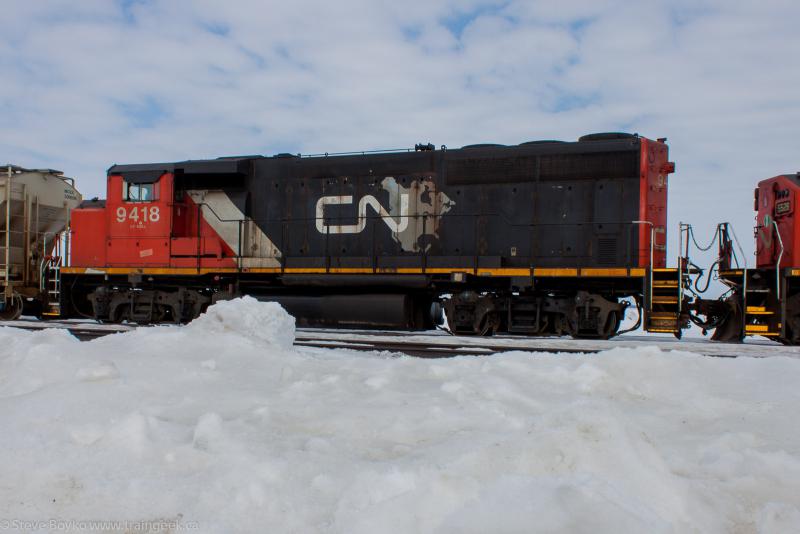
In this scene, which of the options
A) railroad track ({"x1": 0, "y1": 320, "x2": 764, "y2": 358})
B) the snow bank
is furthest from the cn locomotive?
the snow bank

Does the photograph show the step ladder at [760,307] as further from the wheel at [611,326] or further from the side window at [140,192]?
the side window at [140,192]

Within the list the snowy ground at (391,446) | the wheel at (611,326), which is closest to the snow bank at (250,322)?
the snowy ground at (391,446)

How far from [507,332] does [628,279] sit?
2274mm

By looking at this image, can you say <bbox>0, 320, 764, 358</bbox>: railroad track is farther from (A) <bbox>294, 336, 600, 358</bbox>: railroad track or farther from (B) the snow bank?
(B) the snow bank

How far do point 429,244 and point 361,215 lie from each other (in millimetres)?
1418

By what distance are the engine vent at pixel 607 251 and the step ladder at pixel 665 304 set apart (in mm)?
749

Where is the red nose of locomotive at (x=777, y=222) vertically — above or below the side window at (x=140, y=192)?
below

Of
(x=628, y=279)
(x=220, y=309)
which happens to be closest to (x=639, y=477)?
(x=220, y=309)

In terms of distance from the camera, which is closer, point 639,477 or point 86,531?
point 86,531

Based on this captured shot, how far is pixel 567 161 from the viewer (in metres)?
10.6

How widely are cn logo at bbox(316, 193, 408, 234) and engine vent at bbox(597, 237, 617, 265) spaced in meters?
3.44

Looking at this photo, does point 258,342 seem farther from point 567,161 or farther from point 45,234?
point 45,234

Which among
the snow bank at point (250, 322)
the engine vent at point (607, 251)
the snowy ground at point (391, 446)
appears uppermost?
the engine vent at point (607, 251)

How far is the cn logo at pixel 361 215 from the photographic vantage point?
445 inches
